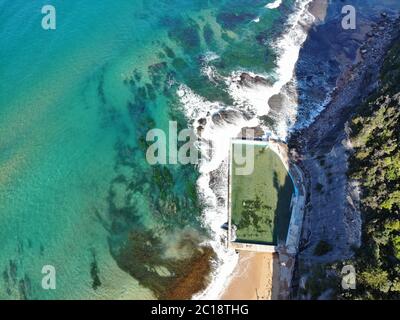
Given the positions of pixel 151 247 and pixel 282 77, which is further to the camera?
pixel 282 77

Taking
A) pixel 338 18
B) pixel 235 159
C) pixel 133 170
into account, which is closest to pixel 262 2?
pixel 338 18

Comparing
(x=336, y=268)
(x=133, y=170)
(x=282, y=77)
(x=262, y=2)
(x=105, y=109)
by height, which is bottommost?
(x=336, y=268)

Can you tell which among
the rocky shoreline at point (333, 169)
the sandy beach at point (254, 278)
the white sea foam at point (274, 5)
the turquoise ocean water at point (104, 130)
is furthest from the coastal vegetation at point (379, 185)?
the white sea foam at point (274, 5)

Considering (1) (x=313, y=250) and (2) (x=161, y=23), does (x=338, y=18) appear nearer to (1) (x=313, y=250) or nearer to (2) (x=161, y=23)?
(2) (x=161, y=23)

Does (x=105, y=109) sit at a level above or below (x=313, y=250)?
above

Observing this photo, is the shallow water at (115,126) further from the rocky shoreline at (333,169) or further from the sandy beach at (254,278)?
the rocky shoreline at (333,169)

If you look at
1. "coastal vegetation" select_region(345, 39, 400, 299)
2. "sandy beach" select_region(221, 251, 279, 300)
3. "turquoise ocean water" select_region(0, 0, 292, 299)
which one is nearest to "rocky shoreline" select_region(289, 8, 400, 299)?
"coastal vegetation" select_region(345, 39, 400, 299)
